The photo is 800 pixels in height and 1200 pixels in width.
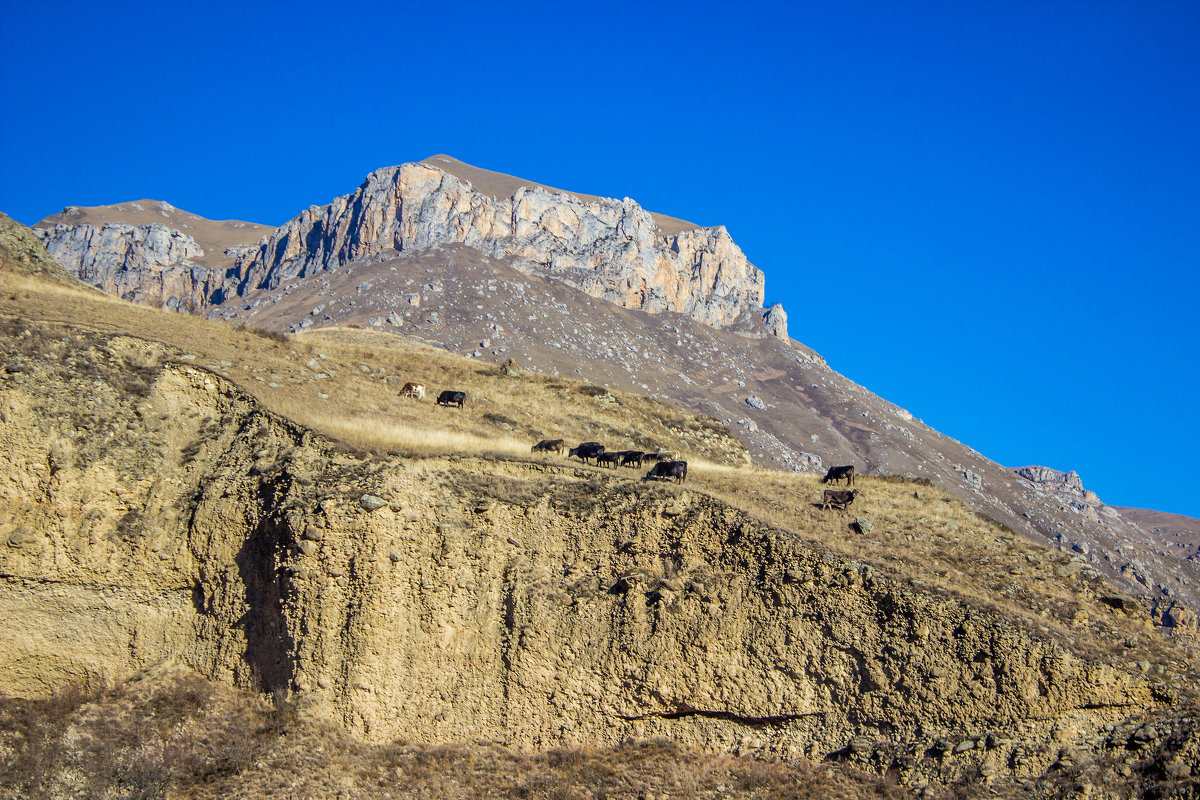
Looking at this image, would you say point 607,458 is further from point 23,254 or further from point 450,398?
point 23,254

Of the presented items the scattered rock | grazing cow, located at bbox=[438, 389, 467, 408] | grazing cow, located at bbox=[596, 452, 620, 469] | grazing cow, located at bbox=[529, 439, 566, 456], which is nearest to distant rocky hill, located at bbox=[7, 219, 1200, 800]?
the scattered rock

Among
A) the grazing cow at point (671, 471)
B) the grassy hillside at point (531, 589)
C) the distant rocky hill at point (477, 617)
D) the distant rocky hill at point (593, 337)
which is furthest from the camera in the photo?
the distant rocky hill at point (593, 337)

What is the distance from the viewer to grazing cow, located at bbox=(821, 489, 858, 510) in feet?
79.7

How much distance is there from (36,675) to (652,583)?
13.5 m

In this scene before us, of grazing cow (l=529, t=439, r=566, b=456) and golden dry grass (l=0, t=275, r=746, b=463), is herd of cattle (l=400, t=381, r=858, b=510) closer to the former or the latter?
grazing cow (l=529, t=439, r=566, b=456)

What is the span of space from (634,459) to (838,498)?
7129 mm

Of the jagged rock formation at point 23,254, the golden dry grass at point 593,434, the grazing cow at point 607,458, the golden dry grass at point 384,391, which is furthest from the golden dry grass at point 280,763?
the jagged rock formation at point 23,254

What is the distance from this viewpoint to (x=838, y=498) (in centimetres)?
2452

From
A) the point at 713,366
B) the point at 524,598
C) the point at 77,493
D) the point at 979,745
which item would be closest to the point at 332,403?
the point at 77,493

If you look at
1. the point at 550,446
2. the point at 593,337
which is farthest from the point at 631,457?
the point at 593,337

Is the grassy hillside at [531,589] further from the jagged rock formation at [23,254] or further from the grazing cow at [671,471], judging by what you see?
the jagged rock formation at [23,254]

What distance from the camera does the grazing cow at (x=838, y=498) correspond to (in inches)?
957

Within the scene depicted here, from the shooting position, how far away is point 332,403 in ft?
93.8

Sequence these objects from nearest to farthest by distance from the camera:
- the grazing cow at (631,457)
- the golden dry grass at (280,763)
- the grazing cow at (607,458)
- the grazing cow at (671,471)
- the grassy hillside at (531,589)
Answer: the golden dry grass at (280,763) < the grassy hillside at (531,589) < the grazing cow at (671,471) < the grazing cow at (607,458) < the grazing cow at (631,457)
